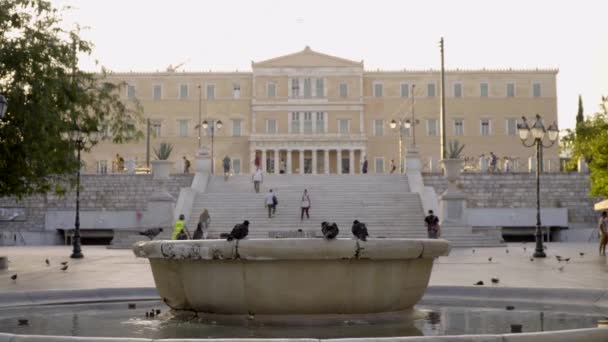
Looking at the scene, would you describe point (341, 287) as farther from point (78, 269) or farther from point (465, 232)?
point (465, 232)

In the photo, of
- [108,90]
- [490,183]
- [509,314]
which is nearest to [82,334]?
[509,314]

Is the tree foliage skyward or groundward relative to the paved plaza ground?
skyward

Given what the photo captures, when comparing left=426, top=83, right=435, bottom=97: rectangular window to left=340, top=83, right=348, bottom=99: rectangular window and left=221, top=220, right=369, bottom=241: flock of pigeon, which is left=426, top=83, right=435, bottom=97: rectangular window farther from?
left=221, top=220, right=369, bottom=241: flock of pigeon

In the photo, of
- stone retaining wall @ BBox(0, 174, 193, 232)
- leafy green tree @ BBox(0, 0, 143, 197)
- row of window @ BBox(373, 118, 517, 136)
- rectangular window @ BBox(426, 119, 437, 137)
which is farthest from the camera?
row of window @ BBox(373, 118, 517, 136)

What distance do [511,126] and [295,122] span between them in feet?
60.3

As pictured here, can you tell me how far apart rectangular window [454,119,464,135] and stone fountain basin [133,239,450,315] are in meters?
70.1

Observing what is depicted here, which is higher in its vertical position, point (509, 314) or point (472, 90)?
point (472, 90)

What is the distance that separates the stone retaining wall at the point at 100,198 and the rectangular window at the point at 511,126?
42.2 m

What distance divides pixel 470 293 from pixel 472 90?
68.1m

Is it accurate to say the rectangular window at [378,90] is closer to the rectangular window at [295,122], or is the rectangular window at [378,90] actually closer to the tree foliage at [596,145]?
the rectangular window at [295,122]

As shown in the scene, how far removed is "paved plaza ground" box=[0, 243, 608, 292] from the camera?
13.8 meters

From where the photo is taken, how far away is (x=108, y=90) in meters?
20.0

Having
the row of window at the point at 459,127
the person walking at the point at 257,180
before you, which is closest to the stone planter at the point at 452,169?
the person walking at the point at 257,180

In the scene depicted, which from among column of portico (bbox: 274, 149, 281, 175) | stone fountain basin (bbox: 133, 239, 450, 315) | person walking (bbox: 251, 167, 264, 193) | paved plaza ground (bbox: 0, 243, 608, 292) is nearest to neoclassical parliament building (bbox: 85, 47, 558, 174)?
column of portico (bbox: 274, 149, 281, 175)
